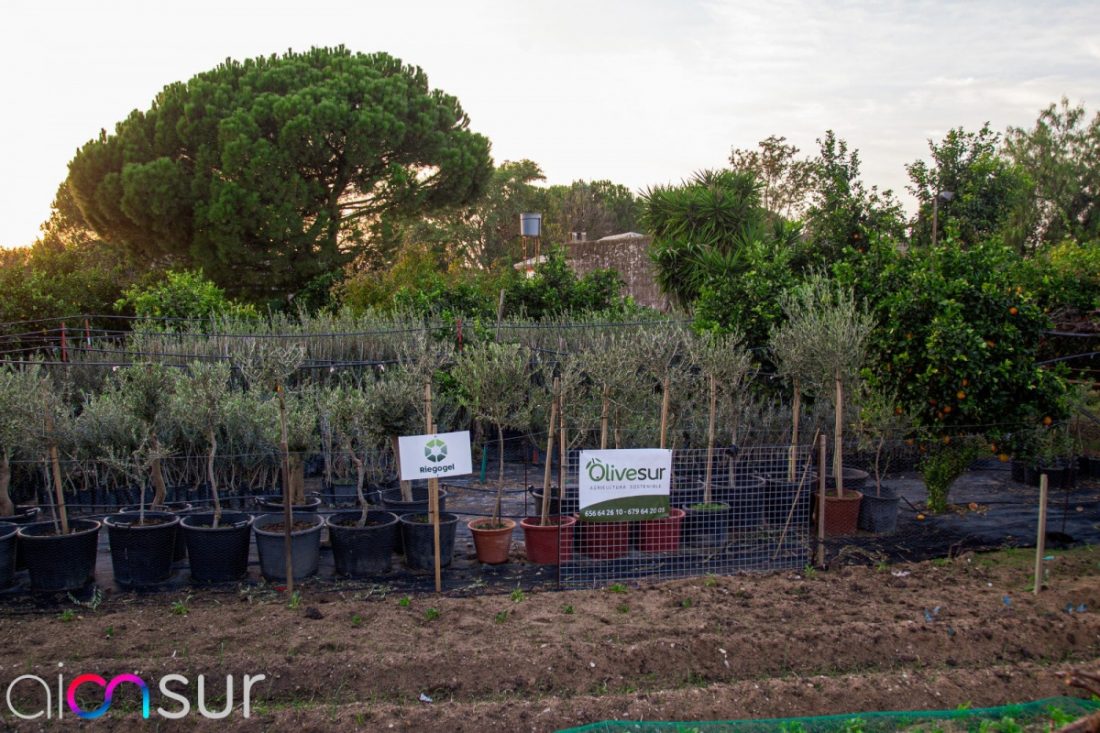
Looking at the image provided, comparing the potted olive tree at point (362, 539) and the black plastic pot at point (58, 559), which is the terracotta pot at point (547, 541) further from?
the black plastic pot at point (58, 559)

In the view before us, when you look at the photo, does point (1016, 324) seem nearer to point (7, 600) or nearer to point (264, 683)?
point (264, 683)

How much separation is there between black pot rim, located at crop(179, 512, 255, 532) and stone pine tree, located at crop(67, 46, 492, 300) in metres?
14.4

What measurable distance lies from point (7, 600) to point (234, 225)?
50.2ft

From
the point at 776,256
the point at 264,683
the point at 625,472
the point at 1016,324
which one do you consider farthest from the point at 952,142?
the point at 264,683

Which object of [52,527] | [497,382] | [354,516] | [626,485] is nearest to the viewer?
[626,485]

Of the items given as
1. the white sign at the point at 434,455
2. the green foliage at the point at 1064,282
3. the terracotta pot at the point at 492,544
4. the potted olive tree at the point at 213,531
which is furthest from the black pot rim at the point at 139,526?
the green foliage at the point at 1064,282

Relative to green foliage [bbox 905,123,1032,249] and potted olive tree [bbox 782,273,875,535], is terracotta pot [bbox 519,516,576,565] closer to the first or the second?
potted olive tree [bbox 782,273,875,535]

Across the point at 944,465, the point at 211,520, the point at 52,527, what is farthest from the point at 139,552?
the point at 944,465

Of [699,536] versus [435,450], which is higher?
[435,450]

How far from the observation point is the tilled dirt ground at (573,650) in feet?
14.7

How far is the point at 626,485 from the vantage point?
21.8ft

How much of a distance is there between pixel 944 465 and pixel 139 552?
7436 millimetres

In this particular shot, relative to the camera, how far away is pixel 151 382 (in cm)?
786

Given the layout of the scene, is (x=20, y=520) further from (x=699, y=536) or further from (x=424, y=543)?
(x=699, y=536)
